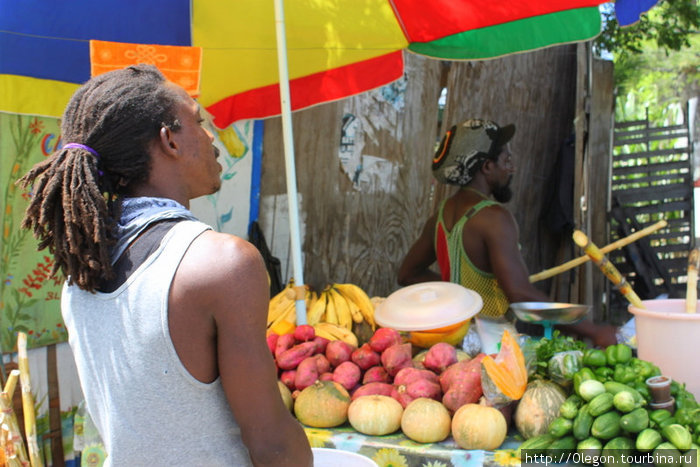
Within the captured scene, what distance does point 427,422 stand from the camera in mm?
2113

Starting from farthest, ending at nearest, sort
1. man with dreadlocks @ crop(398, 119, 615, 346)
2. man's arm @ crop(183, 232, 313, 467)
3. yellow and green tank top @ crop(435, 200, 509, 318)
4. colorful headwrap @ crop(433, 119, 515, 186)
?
1. colorful headwrap @ crop(433, 119, 515, 186)
2. yellow and green tank top @ crop(435, 200, 509, 318)
3. man with dreadlocks @ crop(398, 119, 615, 346)
4. man's arm @ crop(183, 232, 313, 467)

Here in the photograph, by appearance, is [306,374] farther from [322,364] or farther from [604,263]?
[604,263]

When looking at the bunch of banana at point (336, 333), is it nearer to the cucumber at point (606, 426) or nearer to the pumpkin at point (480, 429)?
the pumpkin at point (480, 429)

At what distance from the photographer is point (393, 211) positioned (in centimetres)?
522

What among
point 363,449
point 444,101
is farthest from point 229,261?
point 444,101

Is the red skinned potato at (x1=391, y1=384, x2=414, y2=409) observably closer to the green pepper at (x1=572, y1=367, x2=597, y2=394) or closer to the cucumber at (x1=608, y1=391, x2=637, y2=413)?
the green pepper at (x1=572, y1=367, x2=597, y2=394)

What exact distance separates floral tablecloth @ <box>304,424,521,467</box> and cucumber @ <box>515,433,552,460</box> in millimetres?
33

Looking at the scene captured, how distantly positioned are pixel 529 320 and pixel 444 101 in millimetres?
3308

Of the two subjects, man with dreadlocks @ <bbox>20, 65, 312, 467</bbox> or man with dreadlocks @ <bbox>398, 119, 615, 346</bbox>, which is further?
man with dreadlocks @ <bbox>398, 119, 615, 346</bbox>

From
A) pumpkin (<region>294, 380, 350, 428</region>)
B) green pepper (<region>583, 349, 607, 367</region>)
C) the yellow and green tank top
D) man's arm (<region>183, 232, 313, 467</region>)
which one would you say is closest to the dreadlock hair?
man's arm (<region>183, 232, 313, 467</region>)

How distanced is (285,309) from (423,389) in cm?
116

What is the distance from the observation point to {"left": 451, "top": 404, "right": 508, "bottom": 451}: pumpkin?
201 centimetres

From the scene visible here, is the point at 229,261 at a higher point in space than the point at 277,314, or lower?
higher

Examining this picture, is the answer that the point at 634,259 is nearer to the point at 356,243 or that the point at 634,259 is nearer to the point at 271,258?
the point at 356,243
